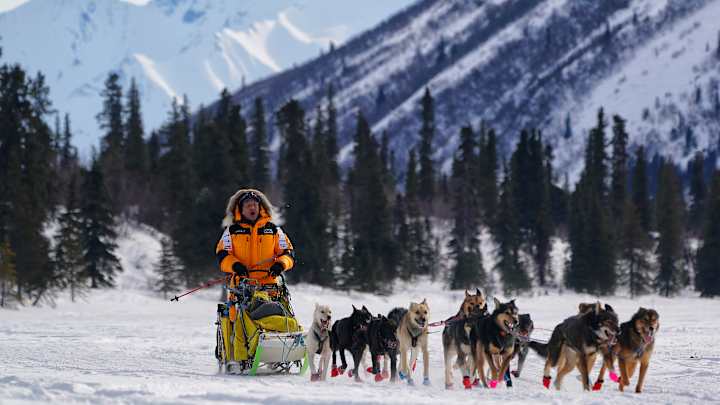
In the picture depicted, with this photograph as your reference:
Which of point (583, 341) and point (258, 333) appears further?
point (258, 333)

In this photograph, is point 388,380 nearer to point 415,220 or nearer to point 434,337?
point 434,337

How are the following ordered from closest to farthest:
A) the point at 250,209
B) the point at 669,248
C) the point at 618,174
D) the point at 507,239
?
the point at 250,209 → the point at 669,248 → the point at 507,239 → the point at 618,174

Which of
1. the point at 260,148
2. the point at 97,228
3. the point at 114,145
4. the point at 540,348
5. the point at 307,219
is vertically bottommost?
the point at 540,348

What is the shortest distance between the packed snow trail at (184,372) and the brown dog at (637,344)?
0.28 m

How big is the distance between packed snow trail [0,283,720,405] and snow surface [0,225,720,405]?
1cm

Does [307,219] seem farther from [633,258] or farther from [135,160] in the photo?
[135,160]

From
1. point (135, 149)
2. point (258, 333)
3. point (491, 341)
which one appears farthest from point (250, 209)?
point (135, 149)

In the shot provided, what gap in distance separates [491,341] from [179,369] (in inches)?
199

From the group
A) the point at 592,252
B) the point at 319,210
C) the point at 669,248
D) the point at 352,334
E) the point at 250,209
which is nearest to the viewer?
the point at 250,209

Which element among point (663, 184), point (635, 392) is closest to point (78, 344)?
point (635, 392)

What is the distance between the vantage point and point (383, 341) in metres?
12.4

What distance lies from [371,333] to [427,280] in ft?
160

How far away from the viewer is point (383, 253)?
177 feet

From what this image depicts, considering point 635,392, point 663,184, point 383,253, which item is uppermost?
point 663,184
